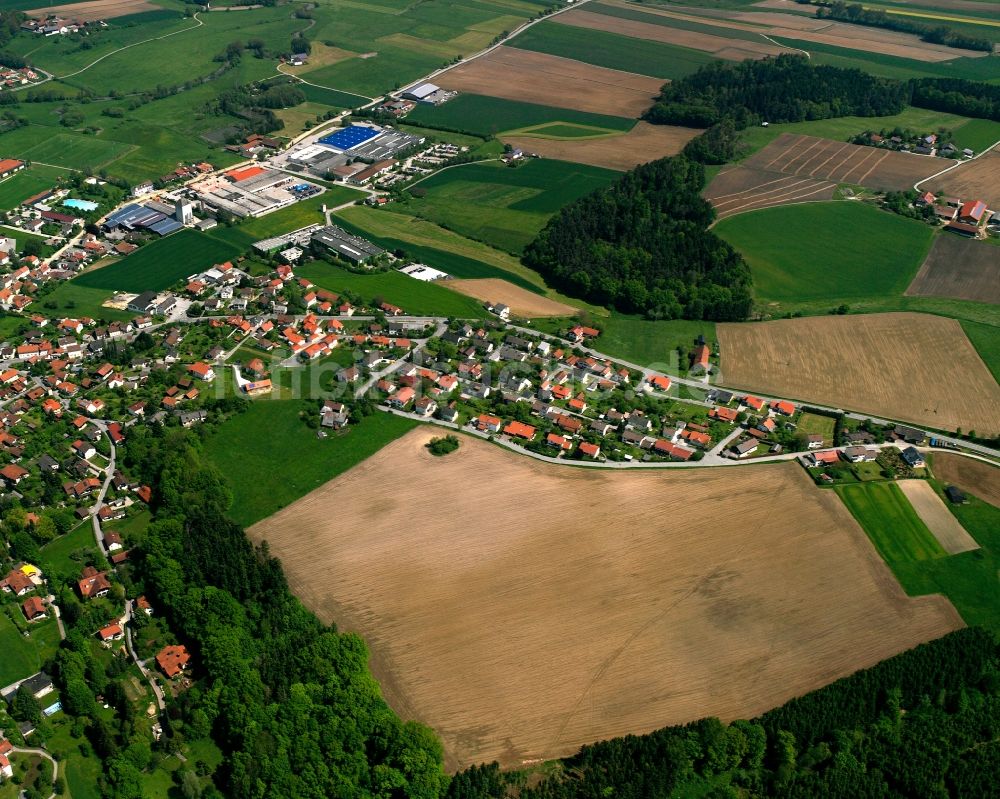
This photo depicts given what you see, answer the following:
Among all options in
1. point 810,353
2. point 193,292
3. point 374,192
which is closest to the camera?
point 810,353

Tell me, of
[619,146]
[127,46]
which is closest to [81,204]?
[127,46]

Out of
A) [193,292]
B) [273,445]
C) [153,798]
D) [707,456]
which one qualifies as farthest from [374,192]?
[153,798]

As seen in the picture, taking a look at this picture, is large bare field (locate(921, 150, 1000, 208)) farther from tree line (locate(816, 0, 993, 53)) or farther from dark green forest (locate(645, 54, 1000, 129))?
tree line (locate(816, 0, 993, 53))

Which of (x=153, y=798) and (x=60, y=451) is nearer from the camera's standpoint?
(x=153, y=798)

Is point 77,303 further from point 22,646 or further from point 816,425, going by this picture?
point 816,425

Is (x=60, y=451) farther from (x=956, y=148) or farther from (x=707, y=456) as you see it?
(x=956, y=148)

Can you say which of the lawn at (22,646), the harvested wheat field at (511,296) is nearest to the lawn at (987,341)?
the harvested wheat field at (511,296)

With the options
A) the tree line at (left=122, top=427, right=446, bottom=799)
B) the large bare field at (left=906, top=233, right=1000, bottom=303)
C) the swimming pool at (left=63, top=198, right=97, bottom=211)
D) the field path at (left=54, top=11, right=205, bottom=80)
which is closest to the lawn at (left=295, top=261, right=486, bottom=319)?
the swimming pool at (left=63, top=198, right=97, bottom=211)
